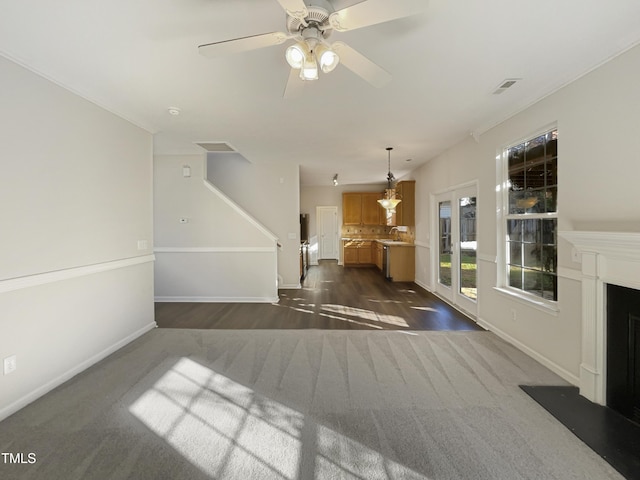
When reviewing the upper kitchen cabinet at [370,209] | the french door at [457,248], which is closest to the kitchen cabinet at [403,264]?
the french door at [457,248]

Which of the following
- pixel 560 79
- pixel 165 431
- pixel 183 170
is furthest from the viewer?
pixel 183 170

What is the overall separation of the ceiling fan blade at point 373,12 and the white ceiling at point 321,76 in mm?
74

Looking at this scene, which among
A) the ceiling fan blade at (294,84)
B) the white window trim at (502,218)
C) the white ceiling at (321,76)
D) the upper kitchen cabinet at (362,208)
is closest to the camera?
the white ceiling at (321,76)

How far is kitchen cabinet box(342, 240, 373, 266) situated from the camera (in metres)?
9.52

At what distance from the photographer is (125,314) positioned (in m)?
3.41

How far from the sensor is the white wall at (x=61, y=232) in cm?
218

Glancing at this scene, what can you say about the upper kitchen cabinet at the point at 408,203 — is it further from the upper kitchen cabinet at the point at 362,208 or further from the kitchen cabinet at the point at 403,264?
the upper kitchen cabinet at the point at 362,208

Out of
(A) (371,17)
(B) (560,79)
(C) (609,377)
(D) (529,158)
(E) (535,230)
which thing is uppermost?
(B) (560,79)

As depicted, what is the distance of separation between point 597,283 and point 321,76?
2809mm

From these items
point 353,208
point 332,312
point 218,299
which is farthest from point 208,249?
point 353,208

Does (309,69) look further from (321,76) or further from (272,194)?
(272,194)

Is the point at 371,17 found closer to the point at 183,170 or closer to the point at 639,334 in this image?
the point at 639,334

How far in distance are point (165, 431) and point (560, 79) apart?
13.8ft

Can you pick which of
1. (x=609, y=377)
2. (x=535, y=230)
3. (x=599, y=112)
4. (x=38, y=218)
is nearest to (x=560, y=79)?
(x=599, y=112)
